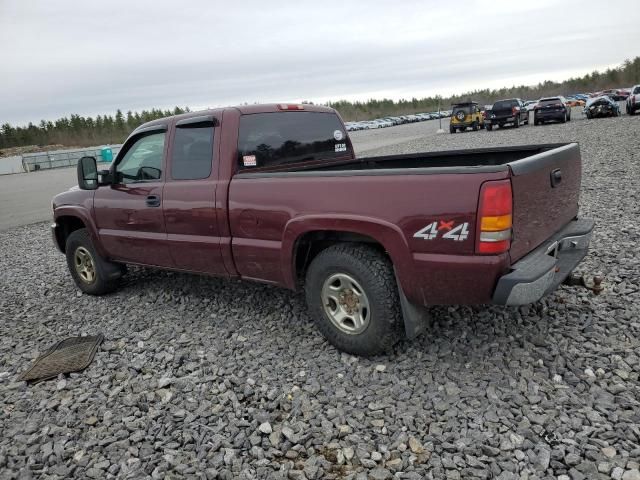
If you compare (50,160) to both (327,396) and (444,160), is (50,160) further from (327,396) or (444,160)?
(327,396)

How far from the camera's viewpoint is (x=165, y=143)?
4.65 m

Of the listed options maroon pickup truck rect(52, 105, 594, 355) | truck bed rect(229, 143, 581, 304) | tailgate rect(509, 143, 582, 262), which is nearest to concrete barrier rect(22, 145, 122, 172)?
maroon pickup truck rect(52, 105, 594, 355)

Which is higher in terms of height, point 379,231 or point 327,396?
point 379,231

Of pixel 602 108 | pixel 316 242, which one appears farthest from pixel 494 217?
Result: pixel 602 108

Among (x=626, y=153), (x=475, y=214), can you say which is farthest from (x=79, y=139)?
(x=475, y=214)

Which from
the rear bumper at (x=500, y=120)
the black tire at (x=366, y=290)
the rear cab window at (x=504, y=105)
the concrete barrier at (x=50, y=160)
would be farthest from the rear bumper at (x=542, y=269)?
the concrete barrier at (x=50, y=160)

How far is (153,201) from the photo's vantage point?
4641 mm

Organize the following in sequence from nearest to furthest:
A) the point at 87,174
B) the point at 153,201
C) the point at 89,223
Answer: the point at 153,201 → the point at 87,174 → the point at 89,223

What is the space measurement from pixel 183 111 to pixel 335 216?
70.4 meters

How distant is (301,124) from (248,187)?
3.60 ft

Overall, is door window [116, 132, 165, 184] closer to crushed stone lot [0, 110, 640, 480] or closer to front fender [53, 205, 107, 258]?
front fender [53, 205, 107, 258]

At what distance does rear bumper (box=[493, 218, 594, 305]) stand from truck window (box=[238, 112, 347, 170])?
2243 millimetres

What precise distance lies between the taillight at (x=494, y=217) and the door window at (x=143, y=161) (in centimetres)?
306

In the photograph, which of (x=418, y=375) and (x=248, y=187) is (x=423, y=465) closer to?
(x=418, y=375)
